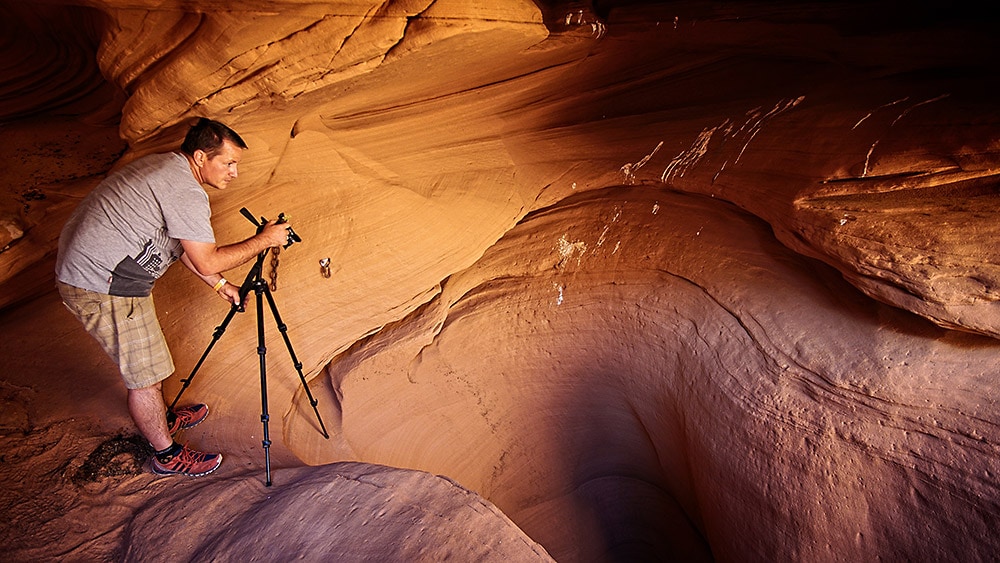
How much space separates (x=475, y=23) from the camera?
1.95 metres

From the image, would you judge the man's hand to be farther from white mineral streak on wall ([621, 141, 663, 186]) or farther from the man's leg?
white mineral streak on wall ([621, 141, 663, 186])

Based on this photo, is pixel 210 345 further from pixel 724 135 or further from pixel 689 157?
pixel 724 135

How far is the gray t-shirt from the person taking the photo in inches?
75.0

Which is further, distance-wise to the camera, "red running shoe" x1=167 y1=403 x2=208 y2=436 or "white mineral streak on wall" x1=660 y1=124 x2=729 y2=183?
"white mineral streak on wall" x1=660 y1=124 x2=729 y2=183

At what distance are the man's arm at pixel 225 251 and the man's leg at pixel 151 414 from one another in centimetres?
52

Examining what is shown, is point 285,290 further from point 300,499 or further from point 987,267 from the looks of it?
point 987,267

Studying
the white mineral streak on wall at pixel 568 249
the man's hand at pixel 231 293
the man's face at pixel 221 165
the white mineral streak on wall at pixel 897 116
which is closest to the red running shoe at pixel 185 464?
the man's hand at pixel 231 293

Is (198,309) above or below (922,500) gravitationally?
above

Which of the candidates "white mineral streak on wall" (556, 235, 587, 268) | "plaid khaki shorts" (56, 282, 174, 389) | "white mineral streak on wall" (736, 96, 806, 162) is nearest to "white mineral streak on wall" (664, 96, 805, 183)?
"white mineral streak on wall" (736, 96, 806, 162)

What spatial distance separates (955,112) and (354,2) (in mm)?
2237

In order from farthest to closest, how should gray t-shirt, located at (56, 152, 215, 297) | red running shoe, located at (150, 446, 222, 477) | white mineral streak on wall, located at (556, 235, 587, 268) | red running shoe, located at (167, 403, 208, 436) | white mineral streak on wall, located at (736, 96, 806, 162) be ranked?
white mineral streak on wall, located at (556, 235, 587, 268) → red running shoe, located at (167, 403, 208, 436) → white mineral streak on wall, located at (736, 96, 806, 162) → red running shoe, located at (150, 446, 222, 477) → gray t-shirt, located at (56, 152, 215, 297)

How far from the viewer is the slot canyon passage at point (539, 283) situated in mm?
1908

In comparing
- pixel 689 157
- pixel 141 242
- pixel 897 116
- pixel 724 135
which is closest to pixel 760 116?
pixel 724 135

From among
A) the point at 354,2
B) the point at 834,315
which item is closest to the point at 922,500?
the point at 834,315
